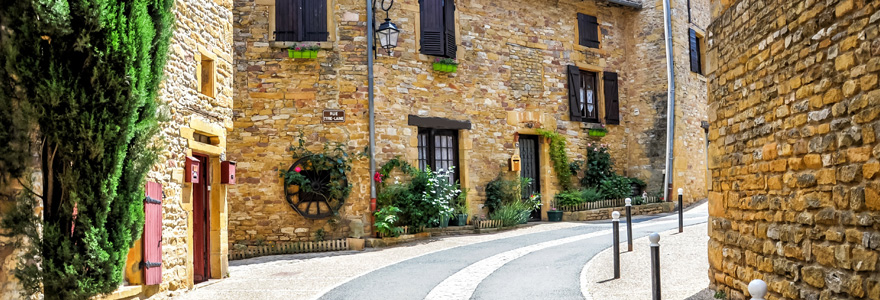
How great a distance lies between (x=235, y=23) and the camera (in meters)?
11.9

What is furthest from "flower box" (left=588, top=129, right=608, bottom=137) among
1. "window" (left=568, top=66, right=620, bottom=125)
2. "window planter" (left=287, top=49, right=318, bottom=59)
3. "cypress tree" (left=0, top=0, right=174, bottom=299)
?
"cypress tree" (left=0, top=0, right=174, bottom=299)

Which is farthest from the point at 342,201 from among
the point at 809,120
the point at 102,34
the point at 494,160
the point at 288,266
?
the point at 809,120

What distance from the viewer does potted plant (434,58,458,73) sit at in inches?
514

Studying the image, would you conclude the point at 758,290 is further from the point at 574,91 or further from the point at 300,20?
the point at 574,91

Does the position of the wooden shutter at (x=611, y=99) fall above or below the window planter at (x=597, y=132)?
above

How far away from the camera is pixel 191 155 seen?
25.0ft

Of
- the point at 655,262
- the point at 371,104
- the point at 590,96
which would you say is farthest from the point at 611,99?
the point at 655,262

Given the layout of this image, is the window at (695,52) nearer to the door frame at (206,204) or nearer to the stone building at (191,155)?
the stone building at (191,155)

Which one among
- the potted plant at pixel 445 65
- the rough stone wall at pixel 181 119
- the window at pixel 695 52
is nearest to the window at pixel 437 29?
the potted plant at pixel 445 65

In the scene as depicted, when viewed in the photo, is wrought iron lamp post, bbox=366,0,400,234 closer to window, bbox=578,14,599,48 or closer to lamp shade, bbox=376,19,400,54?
lamp shade, bbox=376,19,400,54

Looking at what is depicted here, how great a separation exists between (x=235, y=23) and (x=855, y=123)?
10356 mm

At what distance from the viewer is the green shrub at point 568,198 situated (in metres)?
14.5

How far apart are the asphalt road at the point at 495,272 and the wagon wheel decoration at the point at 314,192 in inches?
105

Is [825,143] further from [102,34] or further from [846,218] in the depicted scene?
[102,34]
